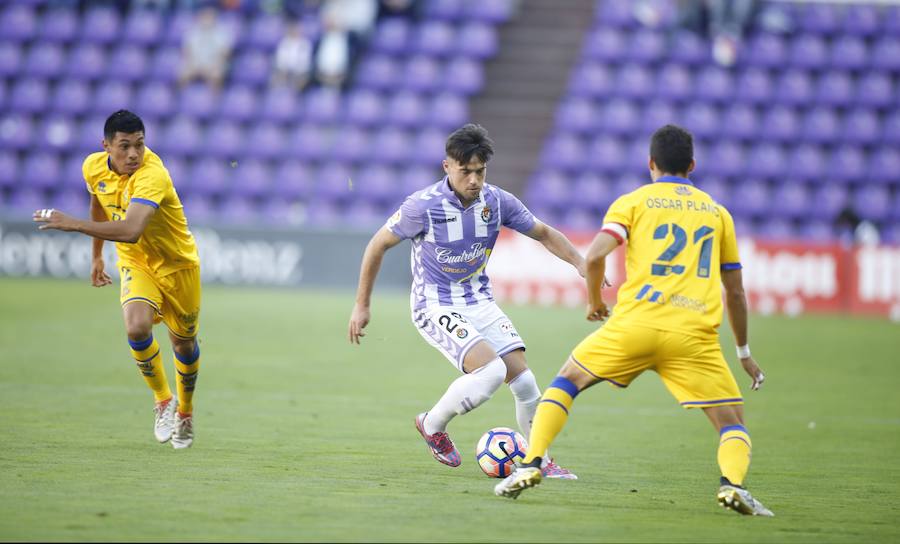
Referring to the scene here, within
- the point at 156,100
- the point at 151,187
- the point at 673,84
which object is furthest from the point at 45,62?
the point at 151,187

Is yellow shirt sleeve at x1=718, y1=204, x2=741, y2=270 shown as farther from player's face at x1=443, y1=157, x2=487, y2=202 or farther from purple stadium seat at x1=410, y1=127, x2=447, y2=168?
purple stadium seat at x1=410, y1=127, x2=447, y2=168

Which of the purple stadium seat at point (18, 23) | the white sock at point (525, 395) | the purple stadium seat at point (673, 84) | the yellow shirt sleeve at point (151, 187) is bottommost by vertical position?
the white sock at point (525, 395)

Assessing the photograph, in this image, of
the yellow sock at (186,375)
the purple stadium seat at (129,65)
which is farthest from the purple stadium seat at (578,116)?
the yellow sock at (186,375)

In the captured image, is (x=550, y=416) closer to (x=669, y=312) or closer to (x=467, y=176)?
(x=669, y=312)

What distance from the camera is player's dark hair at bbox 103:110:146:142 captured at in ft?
25.7

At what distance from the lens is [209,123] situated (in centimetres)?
2616

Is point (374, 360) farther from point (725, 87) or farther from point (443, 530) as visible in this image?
point (725, 87)

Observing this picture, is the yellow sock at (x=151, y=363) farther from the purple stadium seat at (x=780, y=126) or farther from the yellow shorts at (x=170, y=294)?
the purple stadium seat at (x=780, y=126)

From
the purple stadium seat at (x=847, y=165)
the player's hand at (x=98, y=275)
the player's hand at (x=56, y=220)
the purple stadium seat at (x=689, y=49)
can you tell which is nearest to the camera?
the player's hand at (x=56, y=220)

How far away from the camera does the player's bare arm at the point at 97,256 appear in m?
8.40

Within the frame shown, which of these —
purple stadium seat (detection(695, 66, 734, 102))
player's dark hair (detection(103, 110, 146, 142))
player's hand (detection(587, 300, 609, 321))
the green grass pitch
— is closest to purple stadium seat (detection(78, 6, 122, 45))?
the green grass pitch

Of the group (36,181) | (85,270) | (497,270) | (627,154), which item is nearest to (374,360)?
(497,270)

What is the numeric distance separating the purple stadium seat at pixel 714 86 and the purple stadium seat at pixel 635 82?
104 cm

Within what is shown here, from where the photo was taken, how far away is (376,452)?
8.10 metres
